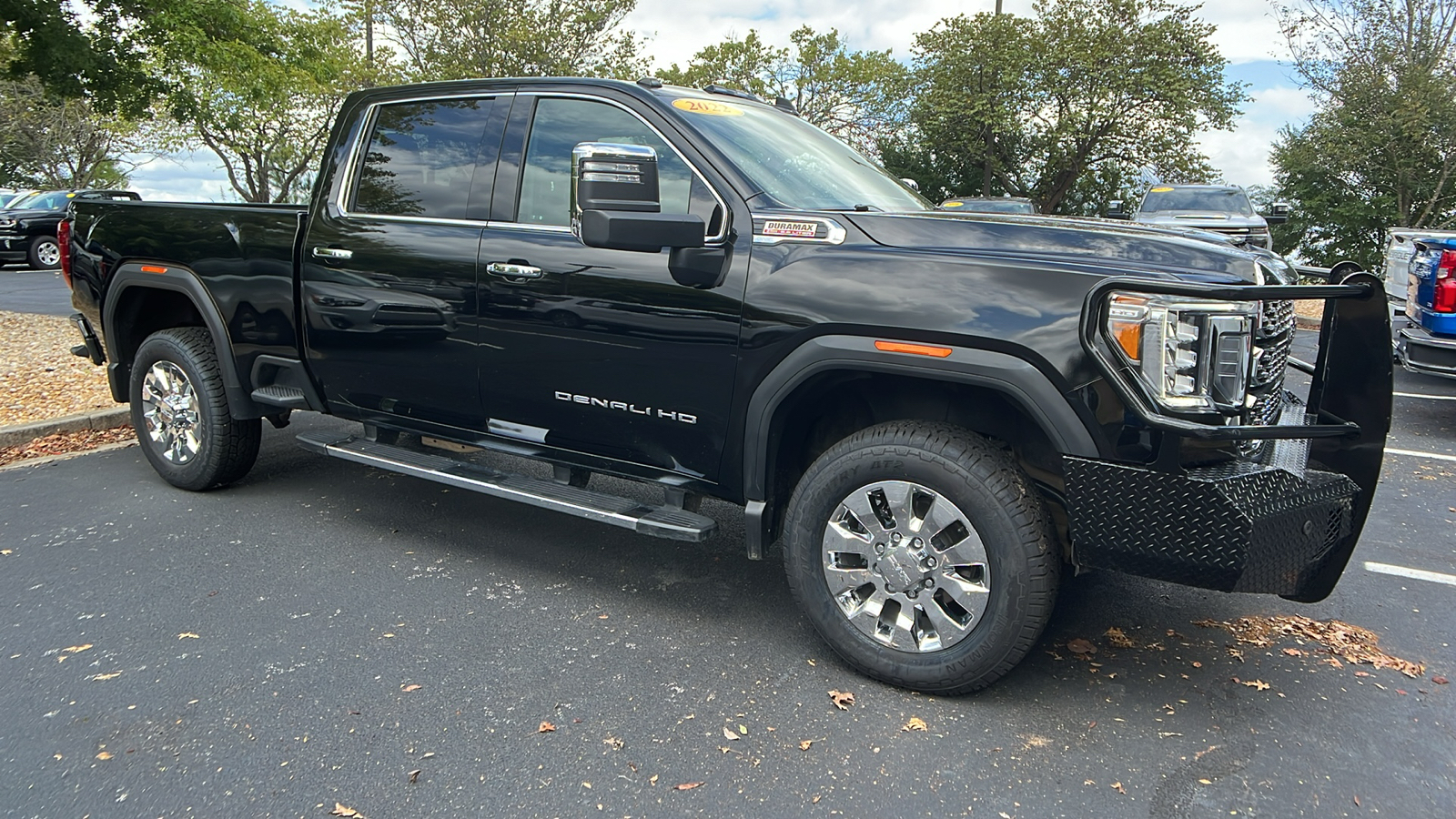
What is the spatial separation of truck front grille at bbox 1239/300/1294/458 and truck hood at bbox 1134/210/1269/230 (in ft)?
40.8

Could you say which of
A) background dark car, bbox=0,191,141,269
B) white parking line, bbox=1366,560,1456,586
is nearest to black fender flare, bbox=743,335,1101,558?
white parking line, bbox=1366,560,1456,586

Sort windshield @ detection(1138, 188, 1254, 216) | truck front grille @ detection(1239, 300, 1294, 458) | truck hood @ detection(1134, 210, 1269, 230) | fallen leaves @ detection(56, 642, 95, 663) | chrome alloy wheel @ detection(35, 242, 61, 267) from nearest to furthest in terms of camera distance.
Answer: truck front grille @ detection(1239, 300, 1294, 458) → fallen leaves @ detection(56, 642, 95, 663) → truck hood @ detection(1134, 210, 1269, 230) → windshield @ detection(1138, 188, 1254, 216) → chrome alloy wheel @ detection(35, 242, 61, 267)

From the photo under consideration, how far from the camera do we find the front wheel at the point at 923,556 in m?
2.95

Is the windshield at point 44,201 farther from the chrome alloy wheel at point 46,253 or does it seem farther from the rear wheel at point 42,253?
the chrome alloy wheel at point 46,253

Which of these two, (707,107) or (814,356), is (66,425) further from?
(814,356)

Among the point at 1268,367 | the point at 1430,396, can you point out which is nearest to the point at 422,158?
→ the point at 1268,367

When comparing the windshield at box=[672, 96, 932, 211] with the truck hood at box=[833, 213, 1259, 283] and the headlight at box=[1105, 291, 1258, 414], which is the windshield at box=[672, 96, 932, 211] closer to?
the truck hood at box=[833, 213, 1259, 283]

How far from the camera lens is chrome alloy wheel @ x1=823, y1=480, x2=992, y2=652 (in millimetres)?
3045

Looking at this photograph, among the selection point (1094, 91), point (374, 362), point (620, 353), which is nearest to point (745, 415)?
point (620, 353)

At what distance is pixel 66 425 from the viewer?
6.31m

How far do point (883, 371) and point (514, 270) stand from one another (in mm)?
1583

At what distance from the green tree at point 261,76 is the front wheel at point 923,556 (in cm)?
468

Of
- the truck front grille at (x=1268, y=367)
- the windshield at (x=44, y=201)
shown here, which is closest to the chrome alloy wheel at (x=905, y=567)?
the truck front grille at (x=1268, y=367)

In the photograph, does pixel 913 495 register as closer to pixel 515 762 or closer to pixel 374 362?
pixel 515 762
